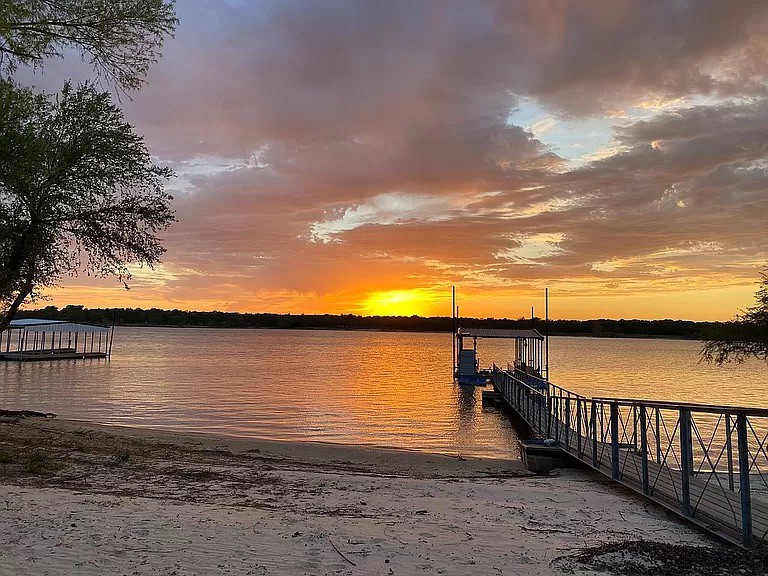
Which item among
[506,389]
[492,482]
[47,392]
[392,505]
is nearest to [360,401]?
[506,389]

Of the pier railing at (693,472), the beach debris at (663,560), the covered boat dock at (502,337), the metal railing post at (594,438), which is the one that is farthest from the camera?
the covered boat dock at (502,337)

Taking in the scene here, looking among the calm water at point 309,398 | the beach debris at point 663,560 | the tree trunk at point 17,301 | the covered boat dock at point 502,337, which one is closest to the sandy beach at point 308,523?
the beach debris at point 663,560

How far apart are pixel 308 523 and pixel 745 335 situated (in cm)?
2347

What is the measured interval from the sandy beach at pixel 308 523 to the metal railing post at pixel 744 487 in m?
0.23

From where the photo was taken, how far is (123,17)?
841 centimetres

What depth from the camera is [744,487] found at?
5.91 meters

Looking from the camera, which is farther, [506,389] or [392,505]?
[506,389]

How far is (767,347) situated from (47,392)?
1411 inches

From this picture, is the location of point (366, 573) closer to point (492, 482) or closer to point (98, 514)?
point (98, 514)

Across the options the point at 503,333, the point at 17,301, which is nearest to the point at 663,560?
the point at 17,301

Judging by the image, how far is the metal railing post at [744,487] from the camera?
585 cm

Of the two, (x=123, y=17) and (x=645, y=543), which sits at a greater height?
(x=123, y=17)

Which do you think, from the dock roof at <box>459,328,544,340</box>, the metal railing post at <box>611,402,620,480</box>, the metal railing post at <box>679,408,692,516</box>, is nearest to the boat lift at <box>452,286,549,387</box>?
Result: the dock roof at <box>459,328,544,340</box>

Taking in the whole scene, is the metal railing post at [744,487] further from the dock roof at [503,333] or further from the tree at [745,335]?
the dock roof at [503,333]
